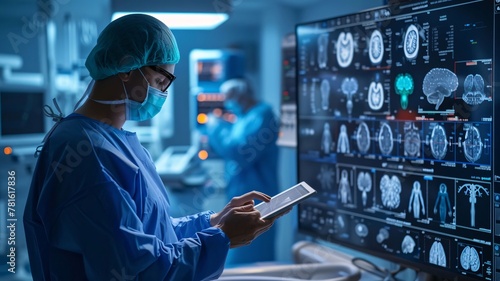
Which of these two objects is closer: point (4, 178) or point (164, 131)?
point (4, 178)

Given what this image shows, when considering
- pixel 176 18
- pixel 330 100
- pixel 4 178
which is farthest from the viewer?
pixel 4 178

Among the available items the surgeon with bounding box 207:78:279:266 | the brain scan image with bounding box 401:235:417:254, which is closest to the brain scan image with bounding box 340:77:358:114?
the brain scan image with bounding box 401:235:417:254

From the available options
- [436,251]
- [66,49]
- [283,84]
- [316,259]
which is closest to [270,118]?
[283,84]

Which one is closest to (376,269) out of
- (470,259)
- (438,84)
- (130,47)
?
(470,259)

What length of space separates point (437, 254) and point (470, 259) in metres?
0.12

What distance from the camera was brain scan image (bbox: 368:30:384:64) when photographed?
1.82 m

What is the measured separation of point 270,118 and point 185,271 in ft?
8.91

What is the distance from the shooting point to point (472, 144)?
1511 millimetres

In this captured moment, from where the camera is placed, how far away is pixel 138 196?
55.1 inches

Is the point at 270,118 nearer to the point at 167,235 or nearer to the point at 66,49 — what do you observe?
the point at 66,49

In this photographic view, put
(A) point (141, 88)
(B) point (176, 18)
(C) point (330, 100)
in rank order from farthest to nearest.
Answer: (B) point (176, 18), (C) point (330, 100), (A) point (141, 88)

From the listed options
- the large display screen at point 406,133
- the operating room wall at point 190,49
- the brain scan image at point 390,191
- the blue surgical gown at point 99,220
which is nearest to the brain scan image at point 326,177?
the large display screen at point 406,133

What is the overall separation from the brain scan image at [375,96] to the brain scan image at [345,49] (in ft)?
0.51

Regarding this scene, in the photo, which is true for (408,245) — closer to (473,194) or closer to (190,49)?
(473,194)
